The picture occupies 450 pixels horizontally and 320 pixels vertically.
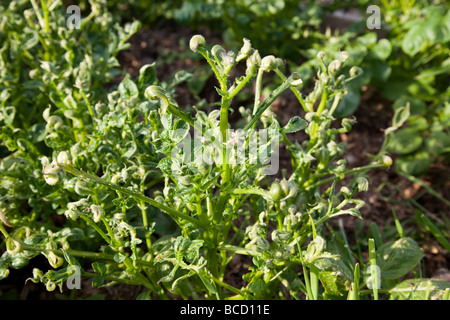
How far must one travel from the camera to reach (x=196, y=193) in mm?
844

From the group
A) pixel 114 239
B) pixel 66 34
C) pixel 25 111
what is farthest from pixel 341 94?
pixel 25 111

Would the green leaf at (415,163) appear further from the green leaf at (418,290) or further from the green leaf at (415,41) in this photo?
Result: the green leaf at (418,290)

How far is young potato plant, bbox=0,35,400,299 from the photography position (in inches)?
30.9

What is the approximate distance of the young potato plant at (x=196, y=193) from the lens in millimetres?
784

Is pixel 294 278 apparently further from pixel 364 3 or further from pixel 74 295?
pixel 364 3

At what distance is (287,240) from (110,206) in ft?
1.47

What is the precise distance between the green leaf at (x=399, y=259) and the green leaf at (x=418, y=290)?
0.03m

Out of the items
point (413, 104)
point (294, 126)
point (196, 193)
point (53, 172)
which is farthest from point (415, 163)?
point (53, 172)

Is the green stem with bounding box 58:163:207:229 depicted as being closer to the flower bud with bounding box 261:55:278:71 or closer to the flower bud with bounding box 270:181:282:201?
the flower bud with bounding box 270:181:282:201

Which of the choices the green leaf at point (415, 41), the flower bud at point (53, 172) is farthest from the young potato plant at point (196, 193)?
the green leaf at point (415, 41)

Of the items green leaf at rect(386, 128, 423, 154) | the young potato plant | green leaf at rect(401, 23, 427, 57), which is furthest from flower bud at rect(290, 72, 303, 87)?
green leaf at rect(401, 23, 427, 57)

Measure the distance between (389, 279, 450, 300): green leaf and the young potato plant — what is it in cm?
Answer: 12

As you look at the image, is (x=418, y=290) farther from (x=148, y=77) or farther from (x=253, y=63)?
(x=148, y=77)

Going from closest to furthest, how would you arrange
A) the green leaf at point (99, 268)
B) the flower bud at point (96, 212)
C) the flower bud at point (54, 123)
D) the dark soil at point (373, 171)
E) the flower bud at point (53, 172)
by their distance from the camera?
the flower bud at point (53, 172) < the flower bud at point (96, 212) < the green leaf at point (99, 268) < the flower bud at point (54, 123) < the dark soil at point (373, 171)
